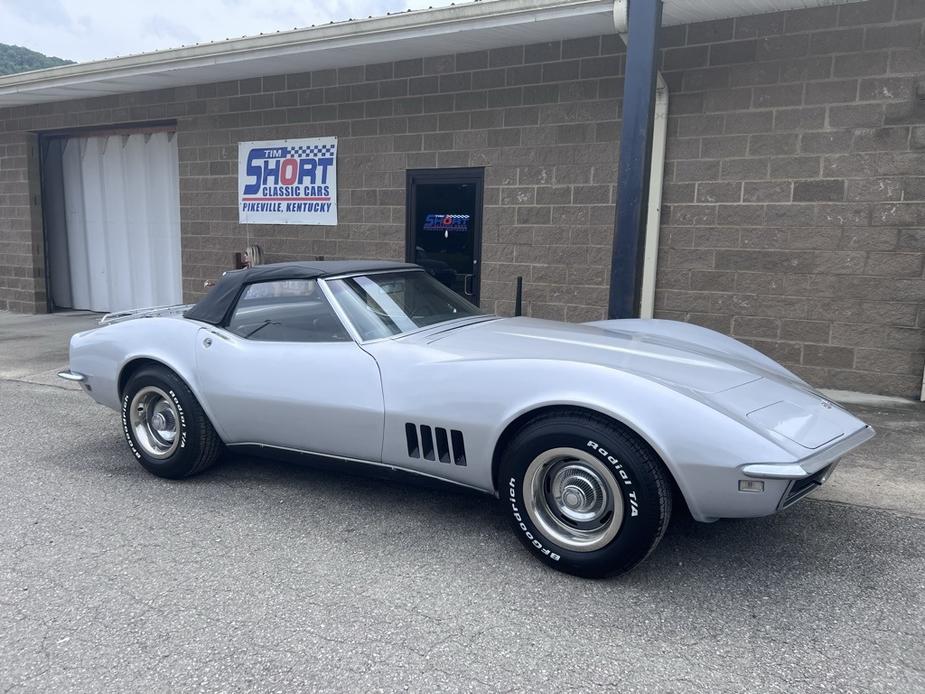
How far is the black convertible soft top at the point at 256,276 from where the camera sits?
13.6 ft

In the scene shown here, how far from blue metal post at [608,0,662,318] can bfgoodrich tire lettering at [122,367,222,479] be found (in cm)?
293

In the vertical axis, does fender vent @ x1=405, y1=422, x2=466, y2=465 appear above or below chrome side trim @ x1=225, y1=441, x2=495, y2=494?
above

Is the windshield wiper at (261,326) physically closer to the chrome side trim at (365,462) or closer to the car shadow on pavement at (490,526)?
the chrome side trim at (365,462)

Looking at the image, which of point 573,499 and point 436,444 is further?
point 436,444

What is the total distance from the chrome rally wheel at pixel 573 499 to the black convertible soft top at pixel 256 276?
1740mm

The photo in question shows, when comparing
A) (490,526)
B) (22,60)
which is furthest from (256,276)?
(22,60)

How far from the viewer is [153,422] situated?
4.38m

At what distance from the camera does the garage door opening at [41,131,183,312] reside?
434 inches

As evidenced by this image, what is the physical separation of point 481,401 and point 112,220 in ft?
34.5

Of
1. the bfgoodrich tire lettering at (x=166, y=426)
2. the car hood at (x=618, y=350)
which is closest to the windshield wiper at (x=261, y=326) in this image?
the bfgoodrich tire lettering at (x=166, y=426)

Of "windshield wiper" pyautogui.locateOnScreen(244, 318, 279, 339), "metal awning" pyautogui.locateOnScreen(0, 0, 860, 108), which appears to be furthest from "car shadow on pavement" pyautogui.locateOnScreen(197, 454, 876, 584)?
"metal awning" pyautogui.locateOnScreen(0, 0, 860, 108)

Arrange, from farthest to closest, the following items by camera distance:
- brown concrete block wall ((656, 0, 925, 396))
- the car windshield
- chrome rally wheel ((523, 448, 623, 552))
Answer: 1. brown concrete block wall ((656, 0, 925, 396))
2. the car windshield
3. chrome rally wheel ((523, 448, 623, 552))

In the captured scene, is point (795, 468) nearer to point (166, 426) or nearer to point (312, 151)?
point (166, 426)

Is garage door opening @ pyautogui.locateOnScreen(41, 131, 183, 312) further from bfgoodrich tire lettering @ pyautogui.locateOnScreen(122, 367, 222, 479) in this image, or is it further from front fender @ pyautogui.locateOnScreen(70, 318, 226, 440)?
bfgoodrich tire lettering @ pyautogui.locateOnScreen(122, 367, 222, 479)
